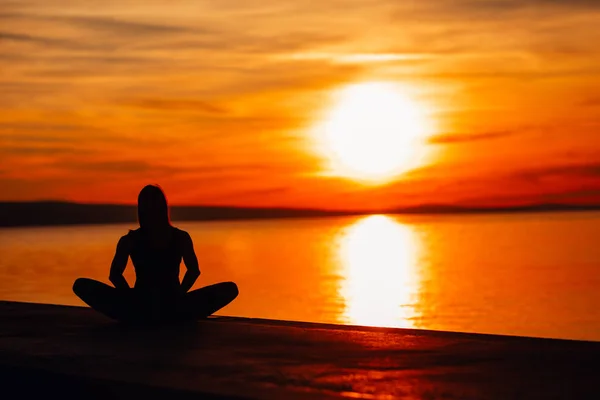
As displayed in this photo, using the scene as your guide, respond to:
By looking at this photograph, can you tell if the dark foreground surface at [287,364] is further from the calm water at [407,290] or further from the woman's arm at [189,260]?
the calm water at [407,290]

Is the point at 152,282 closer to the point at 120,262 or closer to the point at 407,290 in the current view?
the point at 120,262

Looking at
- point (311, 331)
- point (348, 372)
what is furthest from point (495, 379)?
point (311, 331)

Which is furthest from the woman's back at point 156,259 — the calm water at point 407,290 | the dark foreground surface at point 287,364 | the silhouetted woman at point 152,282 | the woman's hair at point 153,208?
the calm water at point 407,290

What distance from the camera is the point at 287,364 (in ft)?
27.6

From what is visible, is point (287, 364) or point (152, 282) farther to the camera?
point (152, 282)

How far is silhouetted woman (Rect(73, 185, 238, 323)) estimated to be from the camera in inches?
437

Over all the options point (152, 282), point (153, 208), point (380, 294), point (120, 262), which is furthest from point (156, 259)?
point (380, 294)

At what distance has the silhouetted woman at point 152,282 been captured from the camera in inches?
437

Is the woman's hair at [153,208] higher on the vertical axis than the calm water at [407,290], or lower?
lower

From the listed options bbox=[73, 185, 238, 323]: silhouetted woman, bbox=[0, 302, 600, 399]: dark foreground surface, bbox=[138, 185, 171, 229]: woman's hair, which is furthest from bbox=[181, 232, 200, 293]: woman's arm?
bbox=[0, 302, 600, 399]: dark foreground surface

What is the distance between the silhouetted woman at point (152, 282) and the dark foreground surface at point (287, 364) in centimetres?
30

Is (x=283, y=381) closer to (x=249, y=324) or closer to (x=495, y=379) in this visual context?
(x=495, y=379)

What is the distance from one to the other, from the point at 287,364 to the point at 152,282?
318 cm

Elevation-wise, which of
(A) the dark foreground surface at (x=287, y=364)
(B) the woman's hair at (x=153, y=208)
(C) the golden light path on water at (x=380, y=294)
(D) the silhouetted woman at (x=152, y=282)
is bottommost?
(A) the dark foreground surface at (x=287, y=364)
